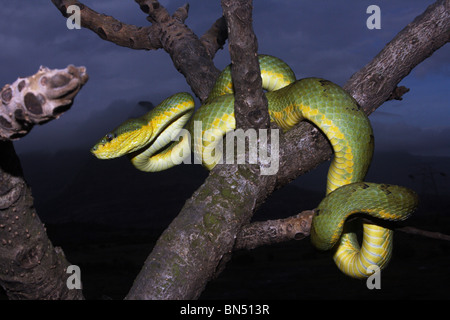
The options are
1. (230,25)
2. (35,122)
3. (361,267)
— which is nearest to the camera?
(35,122)

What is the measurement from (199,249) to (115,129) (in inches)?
103

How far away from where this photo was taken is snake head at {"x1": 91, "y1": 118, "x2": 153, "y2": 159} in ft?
14.4

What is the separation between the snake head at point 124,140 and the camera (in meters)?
4.39

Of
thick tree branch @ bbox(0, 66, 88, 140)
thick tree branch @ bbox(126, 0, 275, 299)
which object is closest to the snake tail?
thick tree branch @ bbox(126, 0, 275, 299)

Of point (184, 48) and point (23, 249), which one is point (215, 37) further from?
point (23, 249)

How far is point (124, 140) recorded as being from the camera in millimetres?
4410

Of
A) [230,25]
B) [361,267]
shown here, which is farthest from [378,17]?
[361,267]

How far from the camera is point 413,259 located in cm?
3650

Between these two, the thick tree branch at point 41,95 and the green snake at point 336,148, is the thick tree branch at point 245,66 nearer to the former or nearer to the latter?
the green snake at point 336,148

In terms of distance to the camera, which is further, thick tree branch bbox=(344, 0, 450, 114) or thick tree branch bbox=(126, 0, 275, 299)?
thick tree branch bbox=(344, 0, 450, 114)

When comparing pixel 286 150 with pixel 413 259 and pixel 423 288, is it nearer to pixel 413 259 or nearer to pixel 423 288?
pixel 423 288

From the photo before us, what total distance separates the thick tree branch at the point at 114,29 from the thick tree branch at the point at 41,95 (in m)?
4.02

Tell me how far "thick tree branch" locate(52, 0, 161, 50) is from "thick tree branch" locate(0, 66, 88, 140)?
13.2 ft

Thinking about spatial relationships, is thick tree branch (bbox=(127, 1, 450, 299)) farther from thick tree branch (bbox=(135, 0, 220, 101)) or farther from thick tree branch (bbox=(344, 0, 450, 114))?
thick tree branch (bbox=(135, 0, 220, 101))
